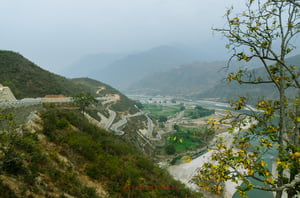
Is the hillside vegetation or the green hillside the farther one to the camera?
the green hillside

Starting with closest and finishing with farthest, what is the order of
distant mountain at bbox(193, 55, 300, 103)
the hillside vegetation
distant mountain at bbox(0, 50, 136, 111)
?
the hillside vegetation < distant mountain at bbox(0, 50, 136, 111) < distant mountain at bbox(193, 55, 300, 103)

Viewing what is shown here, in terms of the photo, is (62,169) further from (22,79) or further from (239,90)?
(239,90)

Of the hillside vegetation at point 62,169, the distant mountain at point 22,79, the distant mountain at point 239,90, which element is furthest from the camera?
the distant mountain at point 239,90

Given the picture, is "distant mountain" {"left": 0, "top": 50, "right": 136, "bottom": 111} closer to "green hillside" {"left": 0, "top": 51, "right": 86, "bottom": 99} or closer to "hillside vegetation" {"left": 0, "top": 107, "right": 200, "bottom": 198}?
"green hillside" {"left": 0, "top": 51, "right": 86, "bottom": 99}

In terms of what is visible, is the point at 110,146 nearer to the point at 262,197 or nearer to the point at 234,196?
the point at 234,196

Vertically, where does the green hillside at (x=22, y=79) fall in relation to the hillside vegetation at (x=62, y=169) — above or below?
above

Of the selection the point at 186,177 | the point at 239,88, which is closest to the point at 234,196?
the point at 186,177

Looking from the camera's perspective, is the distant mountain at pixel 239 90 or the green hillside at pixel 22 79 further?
the distant mountain at pixel 239 90

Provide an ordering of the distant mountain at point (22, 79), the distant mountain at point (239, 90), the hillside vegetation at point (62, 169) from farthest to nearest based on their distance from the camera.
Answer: the distant mountain at point (239, 90) → the distant mountain at point (22, 79) → the hillside vegetation at point (62, 169)

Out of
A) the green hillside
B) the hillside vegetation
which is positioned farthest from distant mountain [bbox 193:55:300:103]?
the hillside vegetation

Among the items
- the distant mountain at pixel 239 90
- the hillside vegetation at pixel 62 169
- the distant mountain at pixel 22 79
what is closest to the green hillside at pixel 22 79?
the distant mountain at pixel 22 79

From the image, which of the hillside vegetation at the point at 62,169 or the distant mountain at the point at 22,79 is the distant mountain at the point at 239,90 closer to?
the distant mountain at the point at 22,79
